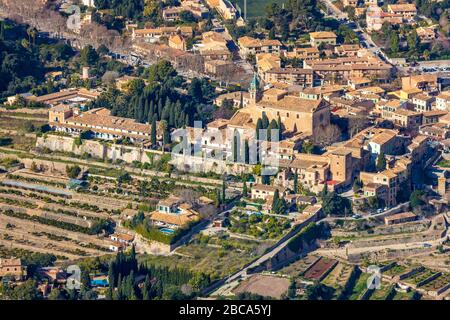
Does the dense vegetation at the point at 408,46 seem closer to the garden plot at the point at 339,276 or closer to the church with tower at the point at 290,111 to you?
the church with tower at the point at 290,111

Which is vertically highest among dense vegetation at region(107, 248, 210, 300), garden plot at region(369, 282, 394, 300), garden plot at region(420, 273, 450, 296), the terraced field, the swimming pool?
the terraced field

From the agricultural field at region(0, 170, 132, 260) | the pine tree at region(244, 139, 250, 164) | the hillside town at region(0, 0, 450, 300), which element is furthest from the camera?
the pine tree at region(244, 139, 250, 164)

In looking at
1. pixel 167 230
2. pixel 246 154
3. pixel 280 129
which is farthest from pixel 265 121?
pixel 167 230

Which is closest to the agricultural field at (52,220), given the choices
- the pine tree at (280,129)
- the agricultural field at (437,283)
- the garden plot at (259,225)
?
the garden plot at (259,225)

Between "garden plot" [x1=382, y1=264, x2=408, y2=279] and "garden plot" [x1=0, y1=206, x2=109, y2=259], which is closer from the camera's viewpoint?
"garden plot" [x1=382, y1=264, x2=408, y2=279]

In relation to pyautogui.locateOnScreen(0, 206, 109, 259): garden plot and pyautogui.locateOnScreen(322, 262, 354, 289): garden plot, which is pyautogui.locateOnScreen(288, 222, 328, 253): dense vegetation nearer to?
pyautogui.locateOnScreen(322, 262, 354, 289): garden plot

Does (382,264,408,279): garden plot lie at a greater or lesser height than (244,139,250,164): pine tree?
lesser

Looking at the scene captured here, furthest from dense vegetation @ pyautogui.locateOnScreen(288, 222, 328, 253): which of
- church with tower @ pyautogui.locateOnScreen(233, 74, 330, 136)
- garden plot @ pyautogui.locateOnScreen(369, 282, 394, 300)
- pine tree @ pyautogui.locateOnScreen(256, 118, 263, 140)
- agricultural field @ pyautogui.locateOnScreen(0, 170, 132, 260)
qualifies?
agricultural field @ pyautogui.locateOnScreen(0, 170, 132, 260)

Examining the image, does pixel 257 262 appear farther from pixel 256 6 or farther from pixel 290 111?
pixel 256 6
